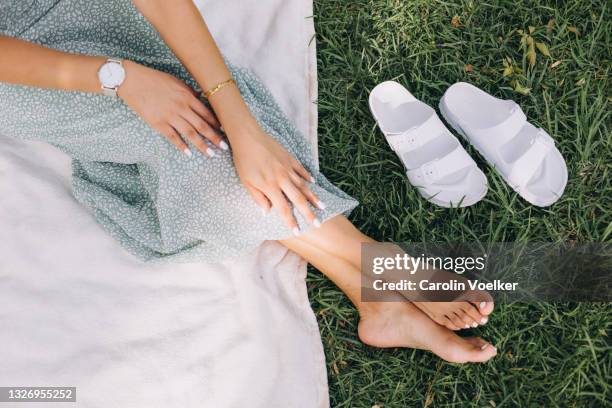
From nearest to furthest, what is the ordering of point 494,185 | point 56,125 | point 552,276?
1. point 56,125
2. point 552,276
3. point 494,185

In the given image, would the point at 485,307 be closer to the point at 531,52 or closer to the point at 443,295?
the point at 443,295

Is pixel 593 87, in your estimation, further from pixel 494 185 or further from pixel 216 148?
pixel 216 148

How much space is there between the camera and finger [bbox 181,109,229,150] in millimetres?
1443

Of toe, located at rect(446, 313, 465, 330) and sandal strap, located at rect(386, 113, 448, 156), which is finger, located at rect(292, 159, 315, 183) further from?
toe, located at rect(446, 313, 465, 330)

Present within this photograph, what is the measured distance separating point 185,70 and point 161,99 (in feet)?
0.58

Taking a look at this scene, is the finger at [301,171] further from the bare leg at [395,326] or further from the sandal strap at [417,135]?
the sandal strap at [417,135]

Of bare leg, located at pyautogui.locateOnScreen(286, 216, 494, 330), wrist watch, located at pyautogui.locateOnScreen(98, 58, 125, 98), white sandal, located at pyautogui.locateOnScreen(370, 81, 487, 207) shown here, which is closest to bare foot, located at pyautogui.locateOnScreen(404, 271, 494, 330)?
bare leg, located at pyautogui.locateOnScreen(286, 216, 494, 330)

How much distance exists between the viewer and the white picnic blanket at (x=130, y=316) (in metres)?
1.63

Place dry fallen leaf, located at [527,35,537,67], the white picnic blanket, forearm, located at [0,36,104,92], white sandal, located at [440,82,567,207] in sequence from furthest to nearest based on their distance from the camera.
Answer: dry fallen leaf, located at [527,35,537,67] < white sandal, located at [440,82,567,207] < the white picnic blanket < forearm, located at [0,36,104,92]

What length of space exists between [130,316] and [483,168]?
1.24 metres

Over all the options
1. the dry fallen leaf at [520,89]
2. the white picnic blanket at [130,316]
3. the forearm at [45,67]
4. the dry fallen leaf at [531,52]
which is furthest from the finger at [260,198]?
the dry fallen leaf at [531,52]

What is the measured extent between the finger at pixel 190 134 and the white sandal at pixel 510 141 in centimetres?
87

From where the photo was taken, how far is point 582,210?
70.1 inches

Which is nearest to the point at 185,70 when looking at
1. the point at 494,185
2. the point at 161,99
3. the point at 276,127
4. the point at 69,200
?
the point at 161,99
